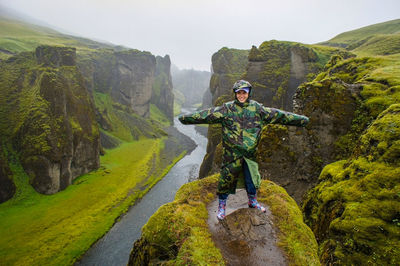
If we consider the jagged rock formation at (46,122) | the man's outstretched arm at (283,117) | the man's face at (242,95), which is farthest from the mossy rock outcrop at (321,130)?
the jagged rock formation at (46,122)

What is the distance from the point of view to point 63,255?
2497 centimetres

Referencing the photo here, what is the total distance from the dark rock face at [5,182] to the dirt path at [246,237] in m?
41.1

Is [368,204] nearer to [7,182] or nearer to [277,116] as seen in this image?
[277,116]

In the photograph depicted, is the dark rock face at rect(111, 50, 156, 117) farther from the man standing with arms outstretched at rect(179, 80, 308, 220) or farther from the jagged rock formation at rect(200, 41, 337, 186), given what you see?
the man standing with arms outstretched at rect(179, 80, 308, 220)

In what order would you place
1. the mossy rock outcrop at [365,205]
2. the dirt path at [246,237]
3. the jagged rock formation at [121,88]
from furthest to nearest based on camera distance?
1. the jagged rock formation at [121,88]
2. the mossy rock outcrop at [365,205]
3. the dirt path at [246,237]

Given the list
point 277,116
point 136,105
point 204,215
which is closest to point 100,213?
point 204,215

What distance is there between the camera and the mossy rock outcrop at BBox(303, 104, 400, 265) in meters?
6.02

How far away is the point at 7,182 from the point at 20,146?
296 inches

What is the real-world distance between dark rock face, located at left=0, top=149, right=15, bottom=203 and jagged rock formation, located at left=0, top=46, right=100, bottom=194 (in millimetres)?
2871

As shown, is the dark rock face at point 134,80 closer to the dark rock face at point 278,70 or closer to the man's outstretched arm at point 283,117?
the dark rock face at point 278,70

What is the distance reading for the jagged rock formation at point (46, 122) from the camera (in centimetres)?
3762

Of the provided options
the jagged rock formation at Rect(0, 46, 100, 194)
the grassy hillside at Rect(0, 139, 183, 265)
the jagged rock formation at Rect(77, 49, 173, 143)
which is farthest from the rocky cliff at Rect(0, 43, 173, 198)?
the jagged rock formation at Rect(77, 49, 173, 143)

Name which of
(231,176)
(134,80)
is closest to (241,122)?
(231,176)

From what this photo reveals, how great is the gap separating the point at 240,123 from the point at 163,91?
163349mm
